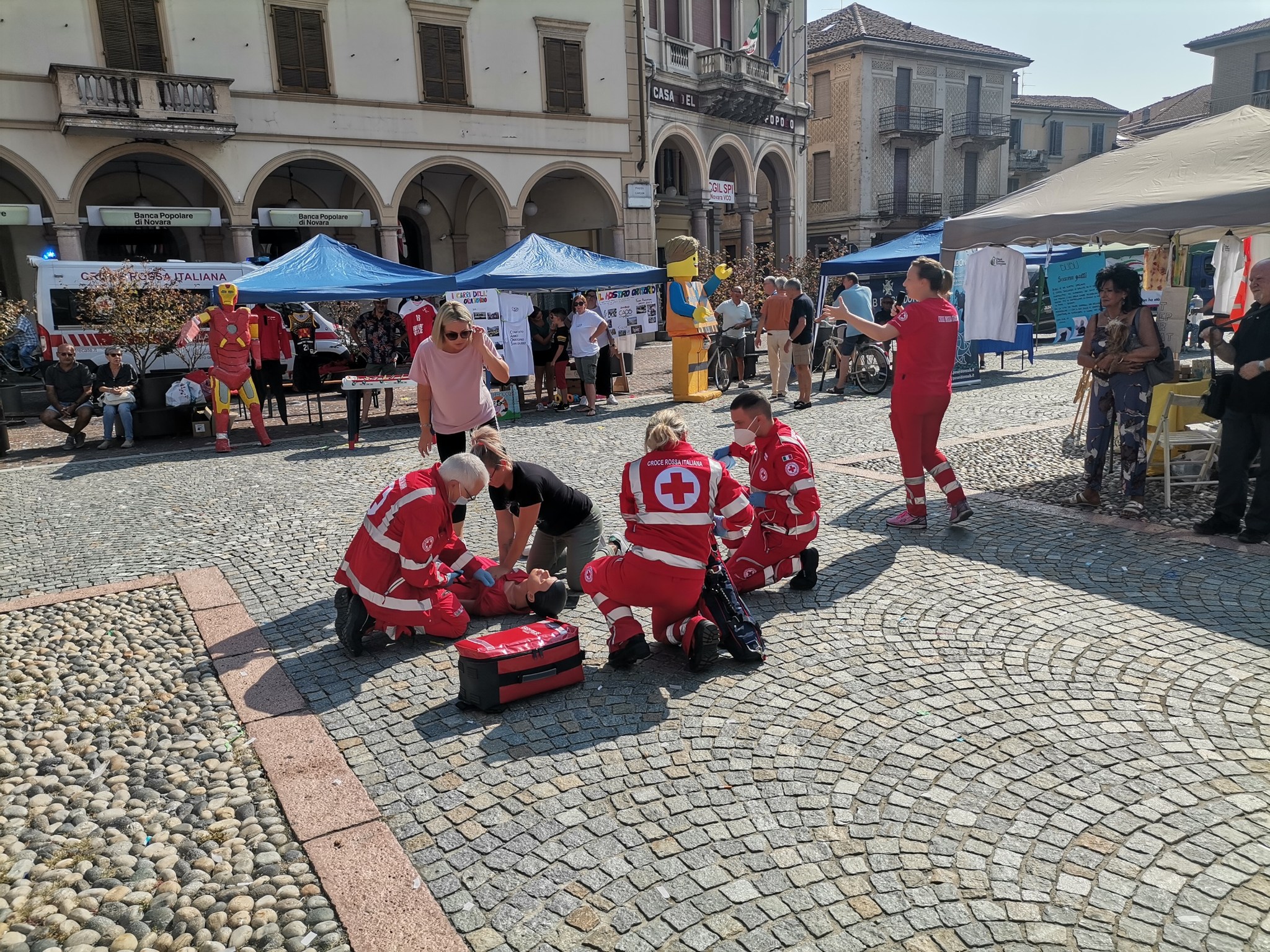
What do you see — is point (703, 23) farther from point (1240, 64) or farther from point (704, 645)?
point (1240, 64)

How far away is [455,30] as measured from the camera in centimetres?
2258

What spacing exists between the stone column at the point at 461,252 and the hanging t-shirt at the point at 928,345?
71.0 feet

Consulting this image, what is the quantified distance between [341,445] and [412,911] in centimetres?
933

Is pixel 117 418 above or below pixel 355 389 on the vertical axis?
below

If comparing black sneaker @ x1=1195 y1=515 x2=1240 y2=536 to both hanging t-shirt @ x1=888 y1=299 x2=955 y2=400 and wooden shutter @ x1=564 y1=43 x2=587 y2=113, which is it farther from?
wooden shutter @ x1=564 y1=43 x2=587 y2=113

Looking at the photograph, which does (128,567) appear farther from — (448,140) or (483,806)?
(448,140)

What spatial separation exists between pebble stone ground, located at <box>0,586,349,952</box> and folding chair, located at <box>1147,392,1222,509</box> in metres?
6.40

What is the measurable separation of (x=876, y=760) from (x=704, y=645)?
3.27 feet

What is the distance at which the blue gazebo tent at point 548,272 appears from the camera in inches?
511

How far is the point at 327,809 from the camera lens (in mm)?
3367

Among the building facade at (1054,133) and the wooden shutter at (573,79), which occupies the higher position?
the building facade at (1054,133)

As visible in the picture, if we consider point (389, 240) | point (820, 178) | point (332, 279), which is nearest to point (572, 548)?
point (332, 279)

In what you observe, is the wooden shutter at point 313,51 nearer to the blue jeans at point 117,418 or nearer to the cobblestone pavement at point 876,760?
the blue jeans at point 117,418

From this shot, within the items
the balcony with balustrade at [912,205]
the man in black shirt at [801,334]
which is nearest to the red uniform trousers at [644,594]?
the man in black shirt at [801,334]
